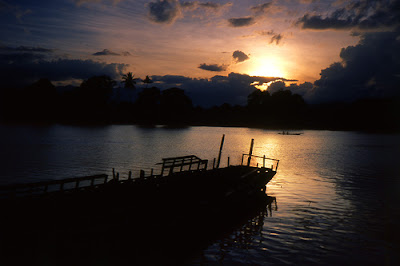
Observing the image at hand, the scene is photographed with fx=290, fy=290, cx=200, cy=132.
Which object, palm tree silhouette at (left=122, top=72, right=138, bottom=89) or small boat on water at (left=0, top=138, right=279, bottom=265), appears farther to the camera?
palm tree silhouette at (left=122, top=72, right=138, bottom=89)

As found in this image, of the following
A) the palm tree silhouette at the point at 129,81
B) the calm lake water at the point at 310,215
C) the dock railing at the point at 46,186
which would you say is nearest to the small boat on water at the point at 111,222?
the dock railing at the point at 46,186

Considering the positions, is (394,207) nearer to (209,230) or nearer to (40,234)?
(209,230)

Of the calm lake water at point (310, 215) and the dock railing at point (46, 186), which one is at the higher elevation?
the dock railing at point (46, 186)

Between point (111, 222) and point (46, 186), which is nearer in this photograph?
point (111, 222)

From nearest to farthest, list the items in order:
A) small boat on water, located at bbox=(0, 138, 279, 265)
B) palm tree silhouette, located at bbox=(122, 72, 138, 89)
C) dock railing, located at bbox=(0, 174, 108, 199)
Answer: small boat on water, located at bbox=(0, 138, 279, 265) < dock railing, located at bbox=(0, 174, 108, 199) < palm tree silhouette, located at bbox=(122, 72, 138, 89)

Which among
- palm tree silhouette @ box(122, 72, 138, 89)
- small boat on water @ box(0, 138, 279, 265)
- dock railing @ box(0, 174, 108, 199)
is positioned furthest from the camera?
palm tree silhouette @ box(122, 72, 138, 89)

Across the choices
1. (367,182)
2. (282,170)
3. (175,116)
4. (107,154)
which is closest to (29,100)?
(175,116)

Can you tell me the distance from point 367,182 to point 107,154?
40.0 meters

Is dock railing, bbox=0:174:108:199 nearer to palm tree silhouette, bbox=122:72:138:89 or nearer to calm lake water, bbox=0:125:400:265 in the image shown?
calm lake water, bbox=0:125:400:265

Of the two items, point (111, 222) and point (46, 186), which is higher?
point (46, 186)

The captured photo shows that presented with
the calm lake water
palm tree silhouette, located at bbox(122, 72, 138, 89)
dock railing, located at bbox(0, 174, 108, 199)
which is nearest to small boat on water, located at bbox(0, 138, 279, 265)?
dock railing, located at bbox(0, 174, 108, 199)

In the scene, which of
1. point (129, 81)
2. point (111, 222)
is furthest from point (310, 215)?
point (129, 81)

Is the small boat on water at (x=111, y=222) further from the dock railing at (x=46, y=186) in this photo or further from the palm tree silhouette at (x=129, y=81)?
the palm tree silhouette at (x=129, y=81)

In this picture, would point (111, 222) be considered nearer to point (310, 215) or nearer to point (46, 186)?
point (46, 186)
